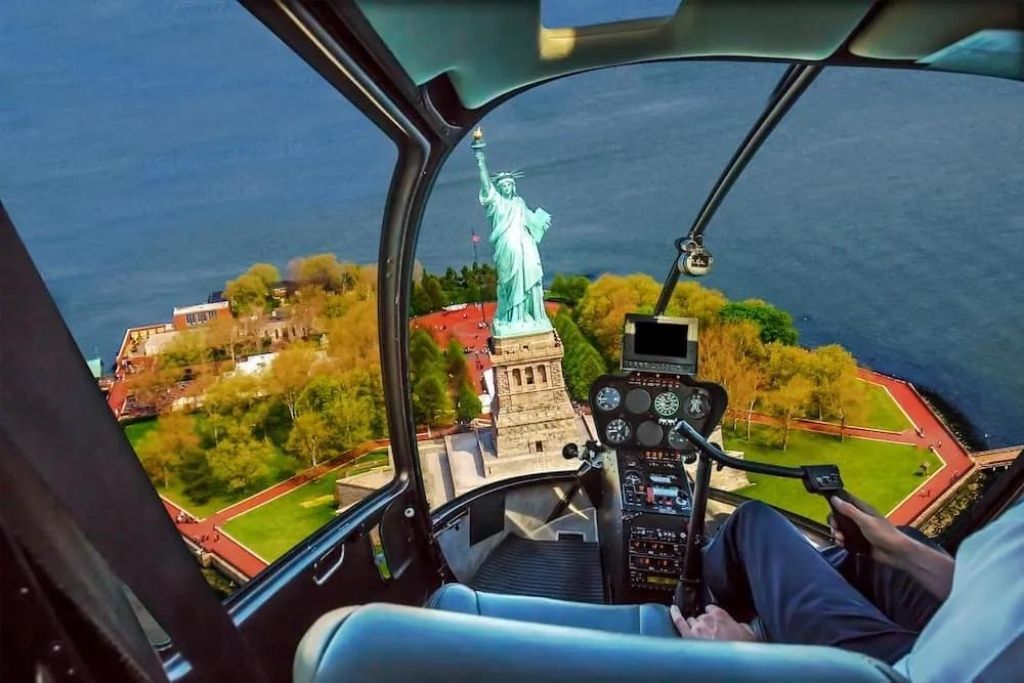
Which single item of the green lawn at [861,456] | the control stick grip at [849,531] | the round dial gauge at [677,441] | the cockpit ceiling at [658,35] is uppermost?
the cockpit ceiling at [658,35]

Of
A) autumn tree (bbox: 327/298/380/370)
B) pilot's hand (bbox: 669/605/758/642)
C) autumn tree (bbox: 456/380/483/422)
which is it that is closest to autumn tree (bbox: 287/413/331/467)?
autumn tree (bbox: 327/298/380/370)

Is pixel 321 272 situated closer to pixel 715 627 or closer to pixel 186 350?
pixel 186 350

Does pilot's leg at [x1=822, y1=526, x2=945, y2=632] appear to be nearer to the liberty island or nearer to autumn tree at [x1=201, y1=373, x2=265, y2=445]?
autumn tree at [x1=201, y1=373, x2=265, y2=445]

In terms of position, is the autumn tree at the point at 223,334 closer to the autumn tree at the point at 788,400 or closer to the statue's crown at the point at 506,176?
the statue's crown at the point at 506,176

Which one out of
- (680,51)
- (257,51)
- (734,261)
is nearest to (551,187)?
(734,261)

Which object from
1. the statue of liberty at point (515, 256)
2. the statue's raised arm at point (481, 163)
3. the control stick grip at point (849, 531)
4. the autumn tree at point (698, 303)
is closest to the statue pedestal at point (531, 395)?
the statue of liberty at point (515, 256)

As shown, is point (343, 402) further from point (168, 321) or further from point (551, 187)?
point (551, 187)
